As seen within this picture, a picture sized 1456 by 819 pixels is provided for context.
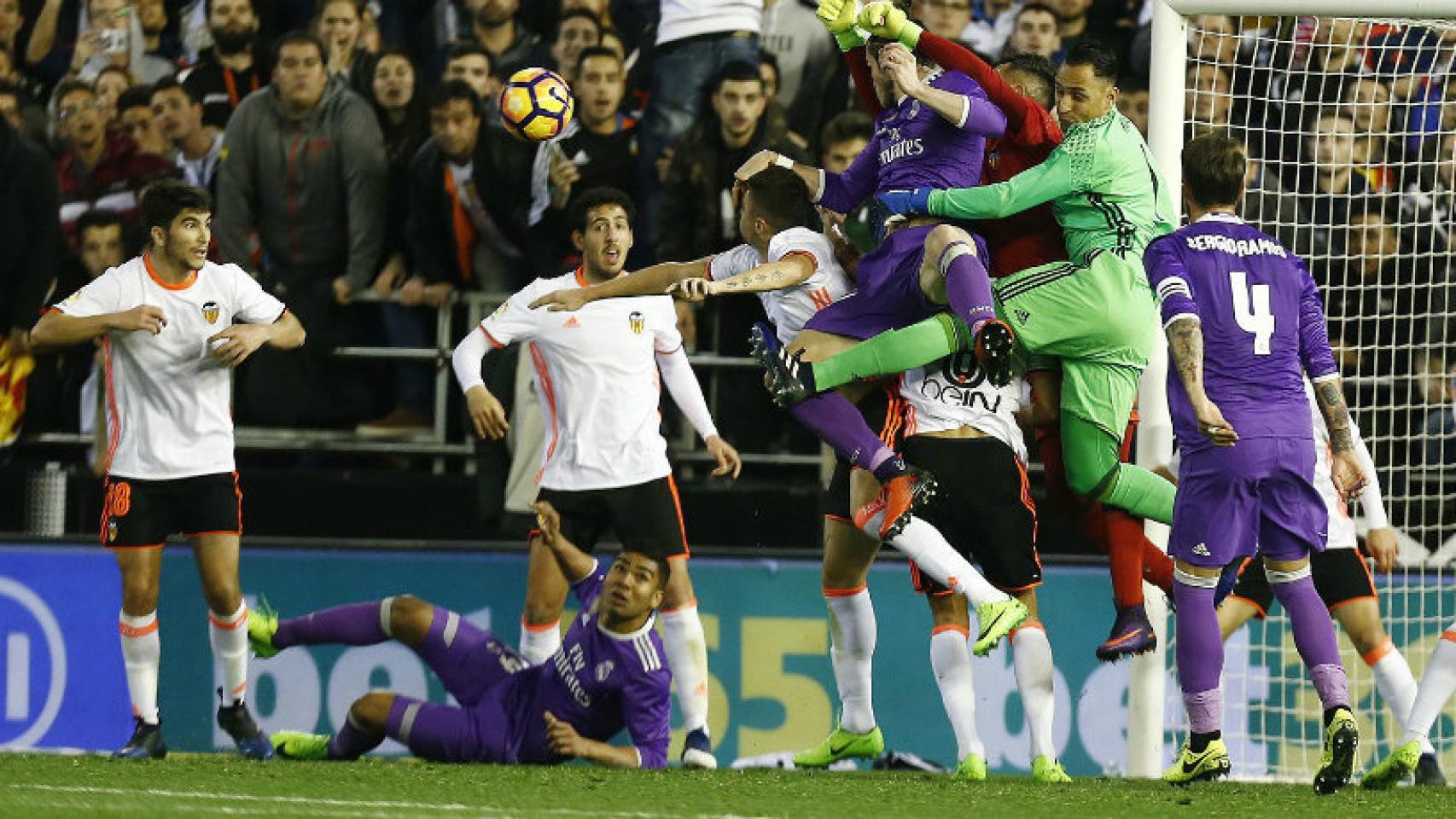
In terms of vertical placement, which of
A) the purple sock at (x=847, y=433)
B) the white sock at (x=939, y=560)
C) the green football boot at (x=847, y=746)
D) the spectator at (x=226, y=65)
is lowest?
the green football boot at (x=847, y=746)

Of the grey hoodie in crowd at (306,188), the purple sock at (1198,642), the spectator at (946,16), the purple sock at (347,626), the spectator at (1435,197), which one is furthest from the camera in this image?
the spectator at (946,16)

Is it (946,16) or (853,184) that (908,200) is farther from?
(946,16)

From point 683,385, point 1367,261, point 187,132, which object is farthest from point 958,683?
point 187,132

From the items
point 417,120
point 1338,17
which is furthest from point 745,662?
point 1338,17

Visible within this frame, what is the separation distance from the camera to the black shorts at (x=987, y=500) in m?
8.00

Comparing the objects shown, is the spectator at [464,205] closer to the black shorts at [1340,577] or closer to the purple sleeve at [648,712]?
the purple sleeve at [648,712]

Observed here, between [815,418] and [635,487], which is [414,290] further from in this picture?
[815,418]

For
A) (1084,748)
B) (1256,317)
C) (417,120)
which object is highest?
(417,120)

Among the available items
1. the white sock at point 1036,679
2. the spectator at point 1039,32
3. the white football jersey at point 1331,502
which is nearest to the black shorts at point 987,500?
the white sock at point 1036,679

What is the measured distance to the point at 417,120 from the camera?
10.9 metres

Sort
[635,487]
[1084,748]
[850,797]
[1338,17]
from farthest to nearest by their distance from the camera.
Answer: [1084,748] < [635,487] < [1338,17] < [850,797]

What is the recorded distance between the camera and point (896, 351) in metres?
7.89

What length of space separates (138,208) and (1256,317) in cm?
561

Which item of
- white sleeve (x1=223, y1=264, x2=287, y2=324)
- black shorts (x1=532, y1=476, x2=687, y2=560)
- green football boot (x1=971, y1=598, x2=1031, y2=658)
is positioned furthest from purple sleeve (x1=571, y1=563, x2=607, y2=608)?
white sleeve (x1=223, y1=264, x2=287, y2=324)
